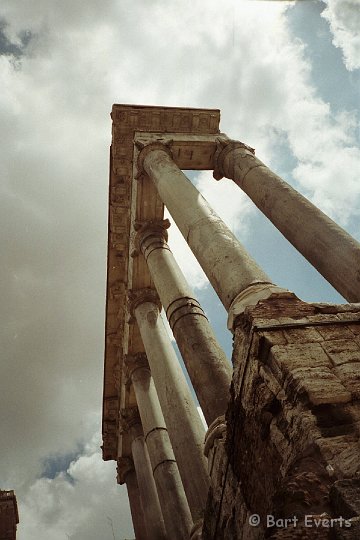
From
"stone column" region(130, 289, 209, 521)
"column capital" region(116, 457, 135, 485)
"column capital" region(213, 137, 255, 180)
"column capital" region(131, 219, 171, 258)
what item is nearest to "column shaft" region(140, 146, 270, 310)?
"column capital" region(213, 137, 255, 180)

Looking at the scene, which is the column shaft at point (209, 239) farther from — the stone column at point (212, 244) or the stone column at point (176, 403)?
the stone column at point (176, 403)

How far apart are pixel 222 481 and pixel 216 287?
12.4ft

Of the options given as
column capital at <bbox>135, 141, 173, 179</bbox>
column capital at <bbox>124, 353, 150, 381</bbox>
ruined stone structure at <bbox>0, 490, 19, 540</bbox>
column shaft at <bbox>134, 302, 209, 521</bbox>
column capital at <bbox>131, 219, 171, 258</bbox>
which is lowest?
column shaft at <bbox>134, 302, 209, 521</bbox>

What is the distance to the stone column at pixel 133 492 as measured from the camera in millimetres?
17969

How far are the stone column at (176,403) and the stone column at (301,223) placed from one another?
4940 millimetres

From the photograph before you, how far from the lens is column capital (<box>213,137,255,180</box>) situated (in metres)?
13.5

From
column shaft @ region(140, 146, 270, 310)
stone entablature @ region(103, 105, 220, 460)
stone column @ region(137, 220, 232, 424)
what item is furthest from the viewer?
stone entablature @ region(103, 105, 220, 460)

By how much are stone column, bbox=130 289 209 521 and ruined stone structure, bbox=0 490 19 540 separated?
37.5 feet

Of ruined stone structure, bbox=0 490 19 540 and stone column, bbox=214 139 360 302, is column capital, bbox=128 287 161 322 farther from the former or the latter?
ruined stone structure, bbox=0 490 19 540

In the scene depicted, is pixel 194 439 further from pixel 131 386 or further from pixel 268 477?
pixel 131 386

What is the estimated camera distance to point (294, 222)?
9711mm

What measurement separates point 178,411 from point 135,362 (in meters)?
6.50

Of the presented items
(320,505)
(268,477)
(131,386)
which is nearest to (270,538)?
(320,505)

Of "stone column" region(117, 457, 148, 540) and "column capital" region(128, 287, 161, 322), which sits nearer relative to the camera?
"column capital" region(128, 287, 161, 322)
